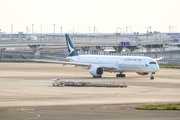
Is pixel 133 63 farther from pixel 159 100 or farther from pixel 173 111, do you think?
pixel 173 111

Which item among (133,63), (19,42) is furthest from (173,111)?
(19,42)

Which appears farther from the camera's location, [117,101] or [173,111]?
[117,101]

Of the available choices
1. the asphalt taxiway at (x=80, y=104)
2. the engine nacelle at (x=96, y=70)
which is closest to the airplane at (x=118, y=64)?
the engine nacelle at (x=96, y=70)

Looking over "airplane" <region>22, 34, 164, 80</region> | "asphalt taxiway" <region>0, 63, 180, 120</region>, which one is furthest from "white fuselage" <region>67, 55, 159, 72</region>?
"asphalt taxiway" <region>0, 63, 180, 120</region>

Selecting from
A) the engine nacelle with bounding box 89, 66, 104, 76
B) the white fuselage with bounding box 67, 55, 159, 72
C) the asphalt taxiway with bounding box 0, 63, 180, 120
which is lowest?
the asphalt taxiway with bounding box 0, 63, 180, 120

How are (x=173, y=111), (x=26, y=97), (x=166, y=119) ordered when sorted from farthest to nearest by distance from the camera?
(x=26, y=97)
(x=173, y=111)
(x=166, y=119)

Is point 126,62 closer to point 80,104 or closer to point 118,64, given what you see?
point 118,64

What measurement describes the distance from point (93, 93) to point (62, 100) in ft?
22.8

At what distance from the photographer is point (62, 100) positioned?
34656mm

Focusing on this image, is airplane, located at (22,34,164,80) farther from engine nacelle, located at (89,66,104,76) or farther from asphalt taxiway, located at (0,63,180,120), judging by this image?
asphalt taxiway, located at (0,63,180,120)

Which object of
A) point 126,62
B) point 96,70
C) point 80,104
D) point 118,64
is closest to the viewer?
point 80,104

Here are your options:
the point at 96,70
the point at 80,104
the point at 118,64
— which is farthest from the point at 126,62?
the point at 80,104

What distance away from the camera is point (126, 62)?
63062 mm

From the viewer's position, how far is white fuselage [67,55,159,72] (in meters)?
61.0
